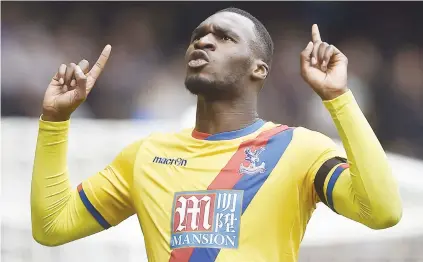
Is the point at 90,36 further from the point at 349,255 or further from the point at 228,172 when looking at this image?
the point at 228,172

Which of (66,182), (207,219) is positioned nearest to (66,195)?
(66,182)

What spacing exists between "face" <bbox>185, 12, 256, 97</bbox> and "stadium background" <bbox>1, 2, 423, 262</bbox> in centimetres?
290

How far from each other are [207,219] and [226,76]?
644 millimetres

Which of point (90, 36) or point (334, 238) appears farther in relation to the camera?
point (90, 36)

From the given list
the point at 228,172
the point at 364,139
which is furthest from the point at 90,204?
the point at 364,139

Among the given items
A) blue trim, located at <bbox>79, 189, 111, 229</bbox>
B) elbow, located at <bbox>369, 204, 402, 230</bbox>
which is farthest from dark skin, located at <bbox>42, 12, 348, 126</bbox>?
elbow, located at <bbox>369, 204, 402, 230</bbox>

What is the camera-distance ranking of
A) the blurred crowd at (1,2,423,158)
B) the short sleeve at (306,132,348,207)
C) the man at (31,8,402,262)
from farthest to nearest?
the blurred crowd at (1,2,423,158) < the short sleeve at (306,132,348,207) < the man at (31,8,402,262)

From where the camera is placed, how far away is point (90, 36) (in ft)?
23.7

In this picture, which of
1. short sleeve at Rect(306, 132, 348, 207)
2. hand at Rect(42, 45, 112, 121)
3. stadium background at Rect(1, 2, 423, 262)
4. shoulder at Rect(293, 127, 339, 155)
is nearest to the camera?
short sleeve at Rect(306, 132, 348, 207)

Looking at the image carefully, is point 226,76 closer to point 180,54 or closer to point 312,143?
point 312,143

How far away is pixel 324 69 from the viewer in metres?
3.12

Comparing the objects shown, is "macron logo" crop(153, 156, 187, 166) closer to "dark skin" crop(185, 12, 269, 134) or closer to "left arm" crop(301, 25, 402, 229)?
"dark skin" crop(185, 12, 269, 134)

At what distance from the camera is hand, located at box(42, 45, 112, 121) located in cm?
347

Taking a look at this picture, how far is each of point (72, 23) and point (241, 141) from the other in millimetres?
4168
